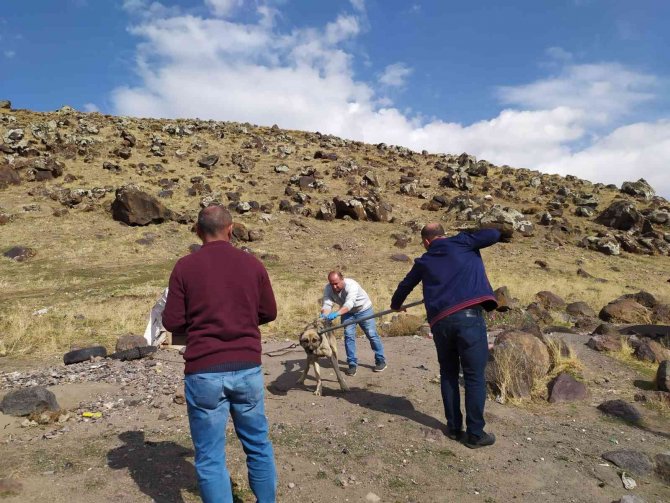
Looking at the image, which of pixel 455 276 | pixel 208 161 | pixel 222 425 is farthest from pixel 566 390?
pixel 208 161

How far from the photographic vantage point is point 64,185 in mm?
31688

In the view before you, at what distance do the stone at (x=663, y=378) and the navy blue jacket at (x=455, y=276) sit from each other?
140 inches

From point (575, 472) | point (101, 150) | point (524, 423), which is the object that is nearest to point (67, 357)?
point (524, 423)

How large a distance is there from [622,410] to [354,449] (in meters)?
3.54

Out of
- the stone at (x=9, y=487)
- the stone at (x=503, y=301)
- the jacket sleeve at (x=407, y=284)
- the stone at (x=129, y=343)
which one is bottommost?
the stone at (x=503, y=301)

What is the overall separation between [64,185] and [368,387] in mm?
31494

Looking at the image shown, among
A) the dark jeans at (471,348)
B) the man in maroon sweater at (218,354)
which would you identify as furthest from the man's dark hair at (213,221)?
the dark jeans at (471,348)

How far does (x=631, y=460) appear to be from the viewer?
4.58 m

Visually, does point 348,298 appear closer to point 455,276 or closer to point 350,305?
point 350,305

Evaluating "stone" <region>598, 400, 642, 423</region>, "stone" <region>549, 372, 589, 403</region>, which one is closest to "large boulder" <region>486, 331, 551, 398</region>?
"stone" <region>549, 372, 589, 403</region>

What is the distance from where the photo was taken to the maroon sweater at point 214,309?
10.1 ft

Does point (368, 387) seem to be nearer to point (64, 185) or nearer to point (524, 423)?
point (524, 423)

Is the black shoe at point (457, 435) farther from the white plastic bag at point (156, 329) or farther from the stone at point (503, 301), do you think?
the stone at point (503, 301)

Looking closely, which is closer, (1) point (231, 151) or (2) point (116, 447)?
(2) point (116, 447)
